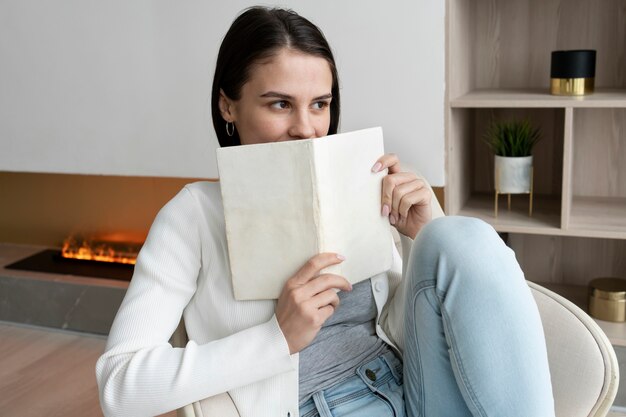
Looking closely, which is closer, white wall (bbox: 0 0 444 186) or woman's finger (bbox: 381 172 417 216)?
woman's finger (bbox: 381 172 417 216)

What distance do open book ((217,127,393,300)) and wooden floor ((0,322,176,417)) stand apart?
42.1 inches

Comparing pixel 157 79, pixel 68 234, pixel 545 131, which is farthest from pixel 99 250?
pixel 545 131

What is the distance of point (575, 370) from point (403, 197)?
39cm

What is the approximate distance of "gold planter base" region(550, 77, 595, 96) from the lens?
1.82 metres

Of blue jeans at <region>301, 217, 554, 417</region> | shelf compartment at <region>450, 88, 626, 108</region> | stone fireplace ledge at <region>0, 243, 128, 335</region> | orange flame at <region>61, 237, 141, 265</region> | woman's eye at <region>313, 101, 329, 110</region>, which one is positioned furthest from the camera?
orange flame at <region>61, 237, 141, 265</region>

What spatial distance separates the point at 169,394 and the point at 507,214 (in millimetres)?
1286

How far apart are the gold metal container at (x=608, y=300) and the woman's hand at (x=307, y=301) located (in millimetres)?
1214

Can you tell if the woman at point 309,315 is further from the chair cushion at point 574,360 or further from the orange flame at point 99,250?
the orange flame at point 99,250

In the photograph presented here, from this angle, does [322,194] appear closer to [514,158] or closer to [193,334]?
[193,334]

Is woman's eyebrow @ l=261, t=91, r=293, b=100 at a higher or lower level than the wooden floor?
higher

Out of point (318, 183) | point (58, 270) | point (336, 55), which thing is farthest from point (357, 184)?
point (58, 270)

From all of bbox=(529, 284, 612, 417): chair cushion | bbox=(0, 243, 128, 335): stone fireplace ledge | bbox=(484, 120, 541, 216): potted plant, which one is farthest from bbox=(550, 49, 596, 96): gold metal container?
bbox=(0, 243, 128, 335): stone fireplace ledge

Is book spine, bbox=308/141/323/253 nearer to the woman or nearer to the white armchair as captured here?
the woman

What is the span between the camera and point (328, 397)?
1.11 m
